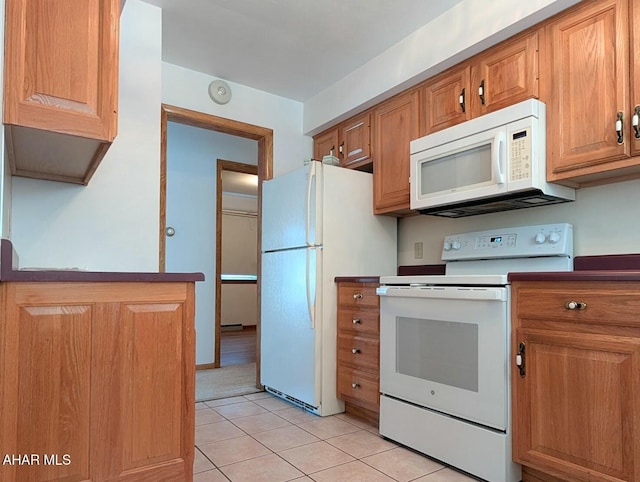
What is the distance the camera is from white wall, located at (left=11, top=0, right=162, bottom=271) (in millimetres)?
2020

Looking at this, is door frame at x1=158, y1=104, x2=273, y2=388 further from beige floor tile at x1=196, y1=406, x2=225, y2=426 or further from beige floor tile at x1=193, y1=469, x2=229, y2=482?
beige floor tile at x1=193, y1=469, x2=229, y2=482

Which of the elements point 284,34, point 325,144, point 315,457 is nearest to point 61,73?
point 284,34

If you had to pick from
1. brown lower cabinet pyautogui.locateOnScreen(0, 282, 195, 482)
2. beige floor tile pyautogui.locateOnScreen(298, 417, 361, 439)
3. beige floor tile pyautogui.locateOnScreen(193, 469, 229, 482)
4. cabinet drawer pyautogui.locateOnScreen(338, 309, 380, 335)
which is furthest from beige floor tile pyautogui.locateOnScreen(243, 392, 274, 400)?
brown lower cabinet pyautogui.locateOnScreen(0, 282, 195, 482)

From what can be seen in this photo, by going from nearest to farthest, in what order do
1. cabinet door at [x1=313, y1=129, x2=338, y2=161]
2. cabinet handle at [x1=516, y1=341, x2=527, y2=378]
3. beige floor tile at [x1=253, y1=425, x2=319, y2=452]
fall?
1. cabinet handle at [x1=516, y1=341, x2=527, y2=378]
2. beige floor tile at [x1=253, y1=425, x2=319, y2=452]
3. cabinet door at [x1=313, y1=129, x2=338, y2=161]

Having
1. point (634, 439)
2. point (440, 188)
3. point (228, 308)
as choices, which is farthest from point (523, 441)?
point (228, 308)

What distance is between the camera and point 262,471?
6.20 feet

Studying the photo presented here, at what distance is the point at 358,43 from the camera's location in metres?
2.73

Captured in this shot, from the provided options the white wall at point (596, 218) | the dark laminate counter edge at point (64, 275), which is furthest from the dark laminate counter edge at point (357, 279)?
the dark laminate counter edge at point (64, 275)

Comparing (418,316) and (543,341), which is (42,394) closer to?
(418,316)

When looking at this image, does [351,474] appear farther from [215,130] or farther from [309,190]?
[215,130]

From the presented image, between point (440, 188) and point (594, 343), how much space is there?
45.4 inches

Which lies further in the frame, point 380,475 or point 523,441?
point 380,475

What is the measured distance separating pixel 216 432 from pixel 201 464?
437 millimetres

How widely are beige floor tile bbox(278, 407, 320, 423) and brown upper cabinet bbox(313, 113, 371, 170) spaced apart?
5.70ft
